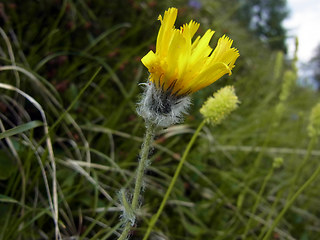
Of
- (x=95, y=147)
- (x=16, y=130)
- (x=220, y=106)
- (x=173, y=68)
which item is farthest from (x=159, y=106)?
(x=95, y=147)

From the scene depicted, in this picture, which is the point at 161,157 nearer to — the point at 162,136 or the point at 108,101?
the point at 162,136

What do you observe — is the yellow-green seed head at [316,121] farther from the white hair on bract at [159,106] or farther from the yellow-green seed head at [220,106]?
the white hair on bract at [159,106]

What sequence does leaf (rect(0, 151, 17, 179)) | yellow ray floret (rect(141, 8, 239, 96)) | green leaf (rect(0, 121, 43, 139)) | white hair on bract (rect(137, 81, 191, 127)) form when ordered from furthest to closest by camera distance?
leaf (rect(0, 151, 17, 179)), green leaf (rect(0, 121, 43, 139)), white hair on bract (rect(137, 81, 191, 127)), yellow ray floret (rect(141, 8, 239, 96))

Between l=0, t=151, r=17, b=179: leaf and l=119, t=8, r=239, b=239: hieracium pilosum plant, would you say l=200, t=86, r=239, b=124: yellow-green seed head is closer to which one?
l=119, t=8, r=239, b=239: hieracium pilosum plant

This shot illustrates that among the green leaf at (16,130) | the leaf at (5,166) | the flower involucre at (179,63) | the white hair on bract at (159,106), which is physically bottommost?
the leaf at (5,166)

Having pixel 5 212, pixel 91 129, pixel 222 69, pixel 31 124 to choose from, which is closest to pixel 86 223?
pixel 5 212

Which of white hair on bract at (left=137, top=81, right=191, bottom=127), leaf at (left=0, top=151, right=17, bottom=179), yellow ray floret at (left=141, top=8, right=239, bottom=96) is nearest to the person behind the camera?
yellow ray floret at (left=141, top=8, right=239, bottom=96)

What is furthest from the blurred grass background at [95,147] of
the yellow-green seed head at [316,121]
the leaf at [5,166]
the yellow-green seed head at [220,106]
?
the yellow-green seed head at [220,106]

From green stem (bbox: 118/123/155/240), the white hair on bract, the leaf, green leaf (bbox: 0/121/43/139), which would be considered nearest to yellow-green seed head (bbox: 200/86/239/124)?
the white hair on bract
